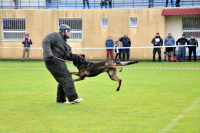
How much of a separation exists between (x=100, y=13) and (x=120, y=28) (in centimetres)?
188

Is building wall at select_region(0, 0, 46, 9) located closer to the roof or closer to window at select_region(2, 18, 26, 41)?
window at select_region(2, 18, 26, 41)

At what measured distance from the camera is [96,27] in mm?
24891

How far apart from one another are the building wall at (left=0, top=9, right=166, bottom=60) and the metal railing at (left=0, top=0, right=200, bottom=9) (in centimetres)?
68

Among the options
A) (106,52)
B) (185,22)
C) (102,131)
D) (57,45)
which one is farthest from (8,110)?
(185,22)

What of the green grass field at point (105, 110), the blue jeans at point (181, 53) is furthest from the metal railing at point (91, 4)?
the green grass field at point (105, 110)

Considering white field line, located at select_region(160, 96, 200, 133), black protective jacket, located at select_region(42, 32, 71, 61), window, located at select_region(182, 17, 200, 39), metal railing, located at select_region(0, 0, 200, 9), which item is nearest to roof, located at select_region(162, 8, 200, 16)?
metal railing, located at select_region(0, 0, 200, 9)

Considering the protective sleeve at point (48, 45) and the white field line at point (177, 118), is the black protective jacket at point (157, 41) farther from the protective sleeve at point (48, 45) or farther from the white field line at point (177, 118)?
the protective sleeve at point (48, 45)

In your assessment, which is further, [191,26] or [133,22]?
[133,22]

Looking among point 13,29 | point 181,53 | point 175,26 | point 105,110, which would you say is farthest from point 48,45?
point 13,29

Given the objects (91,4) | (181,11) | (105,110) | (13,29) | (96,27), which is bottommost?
(105,110)

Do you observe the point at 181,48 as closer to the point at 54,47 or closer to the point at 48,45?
the point at 54,47

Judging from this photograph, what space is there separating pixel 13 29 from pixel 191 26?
13474 millimetres

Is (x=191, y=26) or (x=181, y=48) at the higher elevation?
(x=191, y=26)

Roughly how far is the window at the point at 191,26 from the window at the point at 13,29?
12139 millimetres
